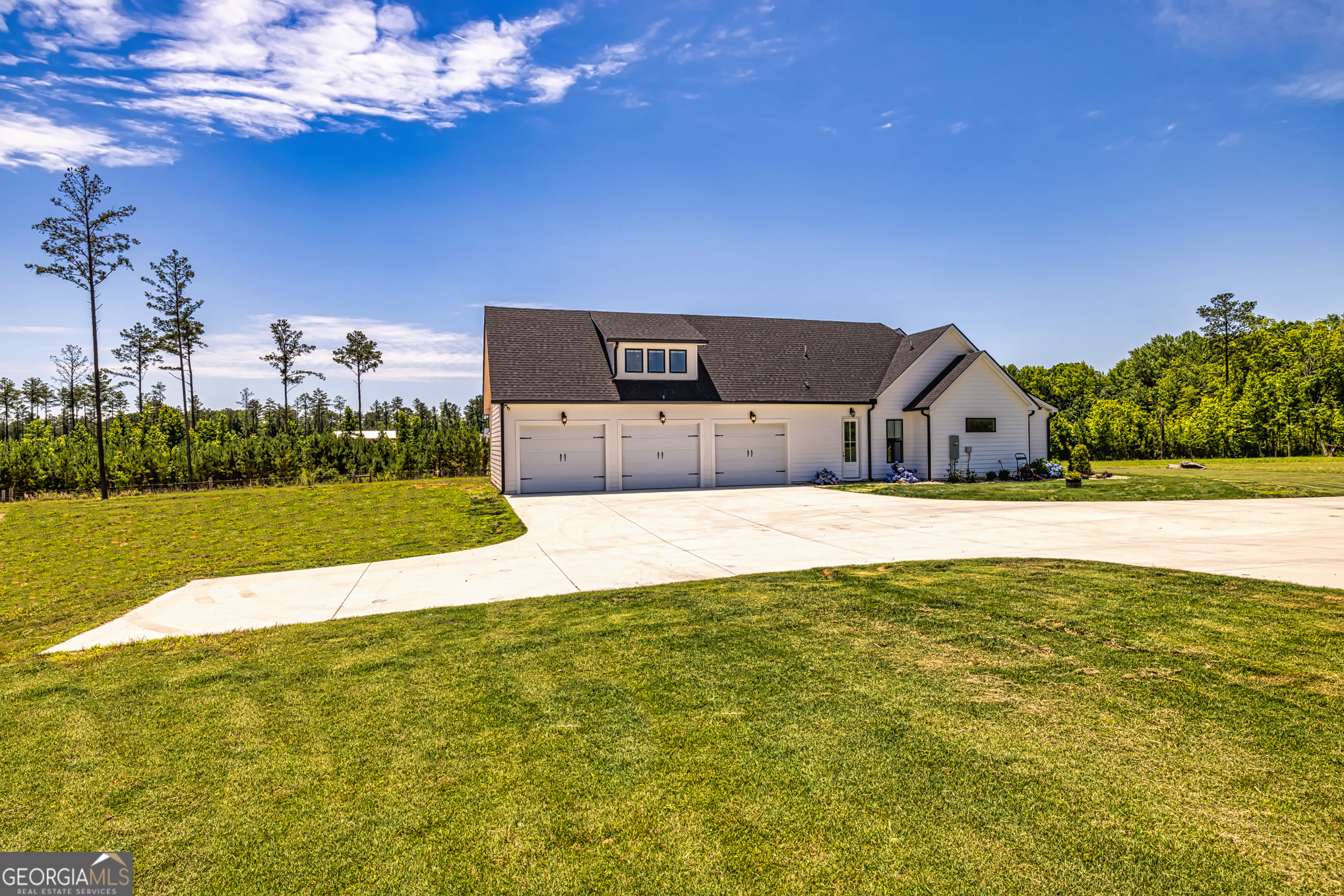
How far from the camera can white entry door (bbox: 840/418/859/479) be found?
2397cm

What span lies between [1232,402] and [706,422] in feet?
122

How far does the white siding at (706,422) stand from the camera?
20.8 meters

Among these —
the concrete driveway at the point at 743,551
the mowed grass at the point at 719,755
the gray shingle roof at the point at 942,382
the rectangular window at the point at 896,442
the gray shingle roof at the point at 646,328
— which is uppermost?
the gray shingle roof at the point at 646,328

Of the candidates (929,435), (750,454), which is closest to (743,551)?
(750,454)

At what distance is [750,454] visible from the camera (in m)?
23.3

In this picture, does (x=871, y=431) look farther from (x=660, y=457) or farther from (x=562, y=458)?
(x=562, y=458)

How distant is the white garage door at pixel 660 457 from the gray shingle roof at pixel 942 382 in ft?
29.0

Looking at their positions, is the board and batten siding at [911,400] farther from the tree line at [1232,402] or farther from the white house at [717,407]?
the tree line at [1232,402]

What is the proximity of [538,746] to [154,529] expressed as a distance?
49.3ft

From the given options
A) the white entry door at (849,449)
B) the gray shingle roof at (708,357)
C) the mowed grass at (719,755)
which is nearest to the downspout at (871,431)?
the gray shingle roof at (708,357)

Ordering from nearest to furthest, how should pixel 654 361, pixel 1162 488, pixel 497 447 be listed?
pixel 1162 488, pixel 654 361, pixel 497 447

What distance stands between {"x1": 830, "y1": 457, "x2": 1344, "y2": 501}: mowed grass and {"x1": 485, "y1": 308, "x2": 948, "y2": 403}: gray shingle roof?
4.86m

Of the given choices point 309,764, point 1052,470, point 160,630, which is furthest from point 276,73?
point 1052,470

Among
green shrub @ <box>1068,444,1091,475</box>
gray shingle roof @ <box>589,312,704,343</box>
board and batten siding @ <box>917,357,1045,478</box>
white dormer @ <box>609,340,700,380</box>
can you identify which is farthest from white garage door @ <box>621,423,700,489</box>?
green shrub @ <box>1068,444,1091,475</box>
